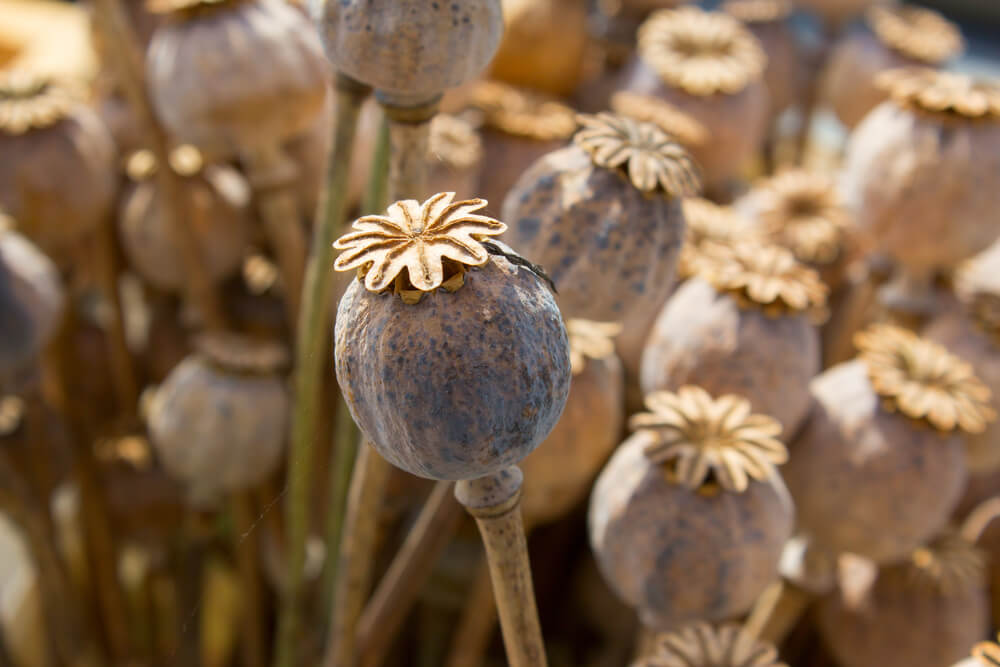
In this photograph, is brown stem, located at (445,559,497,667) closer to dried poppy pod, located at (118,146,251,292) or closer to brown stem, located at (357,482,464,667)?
brown stem, located at (357,482,464,667)

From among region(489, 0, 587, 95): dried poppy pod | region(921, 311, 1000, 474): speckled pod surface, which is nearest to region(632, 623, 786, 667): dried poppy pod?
region(921, 311, 1000, 474): speckled pod surface

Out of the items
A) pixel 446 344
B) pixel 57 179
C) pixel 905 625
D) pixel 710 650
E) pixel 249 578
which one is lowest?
pixel 249 578

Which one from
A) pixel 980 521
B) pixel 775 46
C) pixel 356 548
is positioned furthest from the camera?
pixel 775 46

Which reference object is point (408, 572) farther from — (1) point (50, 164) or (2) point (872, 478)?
(1) point (50, 164)

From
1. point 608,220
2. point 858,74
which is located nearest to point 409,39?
point 608,220

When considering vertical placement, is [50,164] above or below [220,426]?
above

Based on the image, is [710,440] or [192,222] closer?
[710,440]

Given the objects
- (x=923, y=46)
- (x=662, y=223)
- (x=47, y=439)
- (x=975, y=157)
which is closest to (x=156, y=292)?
(x=47, y=439)

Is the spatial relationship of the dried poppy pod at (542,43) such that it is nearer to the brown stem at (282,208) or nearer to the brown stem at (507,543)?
the brown stem at (282,208)
